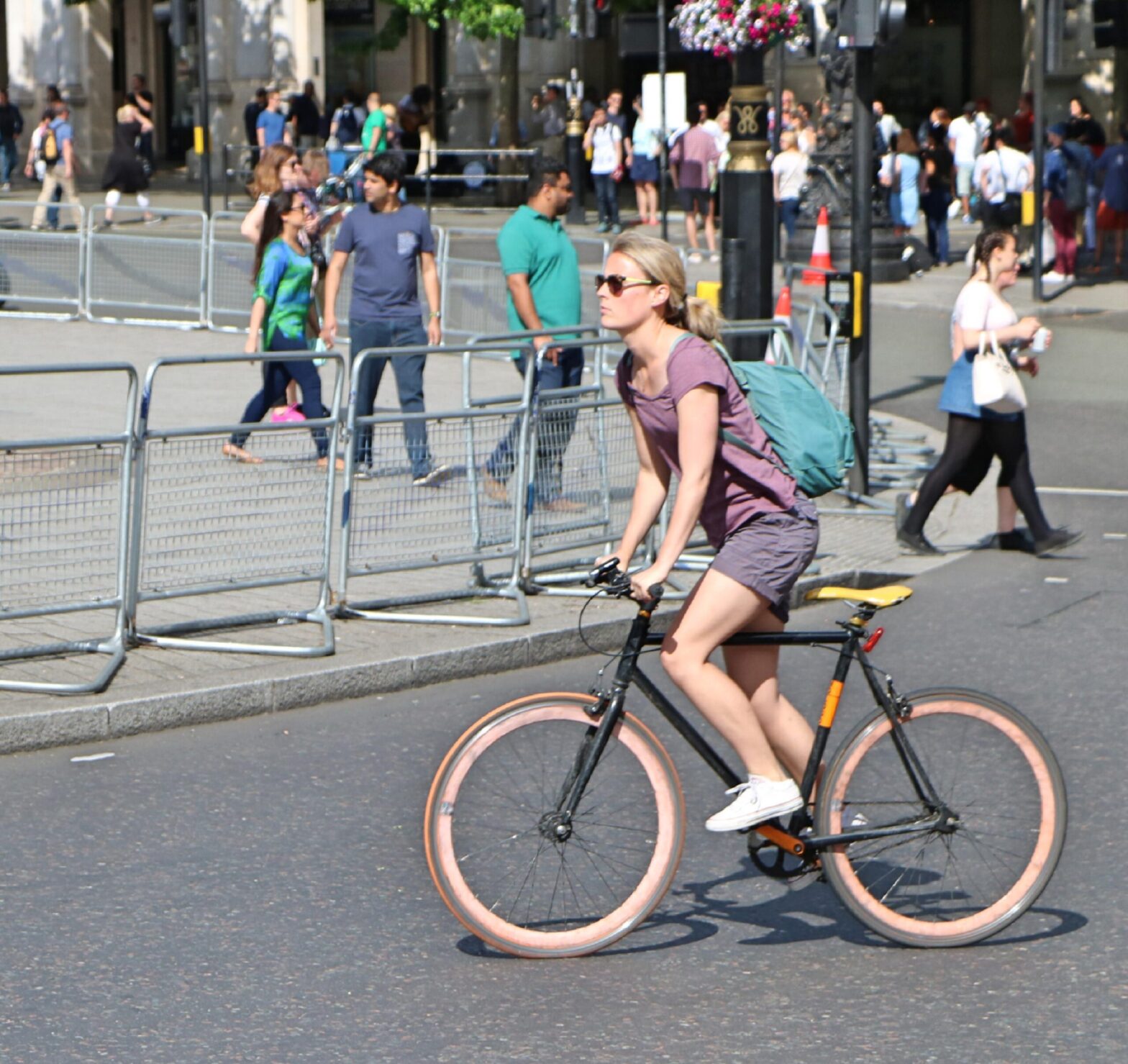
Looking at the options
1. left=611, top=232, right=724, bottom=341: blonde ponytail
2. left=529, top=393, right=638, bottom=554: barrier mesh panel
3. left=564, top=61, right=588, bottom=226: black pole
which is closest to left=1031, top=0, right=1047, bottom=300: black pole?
left=564, top=61, right=588, bottom=226: black pole

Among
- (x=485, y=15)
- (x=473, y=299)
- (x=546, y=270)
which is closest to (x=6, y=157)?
(x=485, y=15)

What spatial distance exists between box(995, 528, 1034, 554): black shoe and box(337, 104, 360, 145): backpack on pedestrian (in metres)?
26.1

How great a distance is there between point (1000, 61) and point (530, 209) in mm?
34663

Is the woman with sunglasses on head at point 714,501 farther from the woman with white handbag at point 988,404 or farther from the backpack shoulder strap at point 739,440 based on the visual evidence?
the woman with white handbag at point 988,404

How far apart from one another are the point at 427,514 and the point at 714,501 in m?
3.69

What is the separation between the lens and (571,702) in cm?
466

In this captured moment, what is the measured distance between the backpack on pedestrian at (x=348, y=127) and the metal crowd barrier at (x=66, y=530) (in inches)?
1103

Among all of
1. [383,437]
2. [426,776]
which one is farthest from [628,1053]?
[383,437]

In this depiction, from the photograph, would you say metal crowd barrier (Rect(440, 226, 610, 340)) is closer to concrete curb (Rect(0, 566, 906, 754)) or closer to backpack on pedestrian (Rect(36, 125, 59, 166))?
concrete curb (Rect(0, 566, 906, 754))

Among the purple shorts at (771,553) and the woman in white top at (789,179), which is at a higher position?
the woman in white top at (789,179)

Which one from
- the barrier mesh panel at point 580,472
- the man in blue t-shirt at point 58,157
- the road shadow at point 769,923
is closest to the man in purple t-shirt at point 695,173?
the man in blue t-shirt at point 58,157

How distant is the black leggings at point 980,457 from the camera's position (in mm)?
9875

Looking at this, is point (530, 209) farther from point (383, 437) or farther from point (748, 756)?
point (748, 756)

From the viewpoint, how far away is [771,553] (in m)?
4.74
